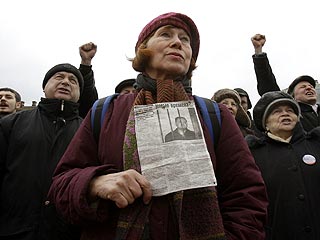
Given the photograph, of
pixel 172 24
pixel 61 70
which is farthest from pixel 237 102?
pixel 172 24

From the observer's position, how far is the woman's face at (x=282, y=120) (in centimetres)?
317

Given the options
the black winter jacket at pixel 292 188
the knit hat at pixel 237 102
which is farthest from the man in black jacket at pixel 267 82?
the black winter jacket at pixel 292 188

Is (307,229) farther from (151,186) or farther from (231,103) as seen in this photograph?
(231,103)

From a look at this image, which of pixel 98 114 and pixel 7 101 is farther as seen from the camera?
pixel 7 101

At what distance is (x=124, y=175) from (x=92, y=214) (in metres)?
0.21

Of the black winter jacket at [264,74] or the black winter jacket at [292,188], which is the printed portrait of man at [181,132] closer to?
the black winter jacket at [292,188]

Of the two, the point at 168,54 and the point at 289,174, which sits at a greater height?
the point at 168,54

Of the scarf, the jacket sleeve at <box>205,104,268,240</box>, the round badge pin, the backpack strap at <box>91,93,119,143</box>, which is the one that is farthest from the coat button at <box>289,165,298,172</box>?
the backpack strap at <box>91,93,119,143</box>

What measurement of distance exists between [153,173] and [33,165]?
136cm

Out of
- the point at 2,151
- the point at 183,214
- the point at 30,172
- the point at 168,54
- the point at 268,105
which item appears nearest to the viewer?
the point at 183,214

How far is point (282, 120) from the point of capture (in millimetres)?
3221

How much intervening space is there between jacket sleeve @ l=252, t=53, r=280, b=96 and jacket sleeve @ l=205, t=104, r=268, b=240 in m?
3.06

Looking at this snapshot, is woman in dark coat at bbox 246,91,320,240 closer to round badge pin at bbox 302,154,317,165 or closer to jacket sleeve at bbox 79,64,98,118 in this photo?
round badge pin at bbox 302,154,317,165

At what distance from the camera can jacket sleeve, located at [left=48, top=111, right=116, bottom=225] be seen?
1.34 m
